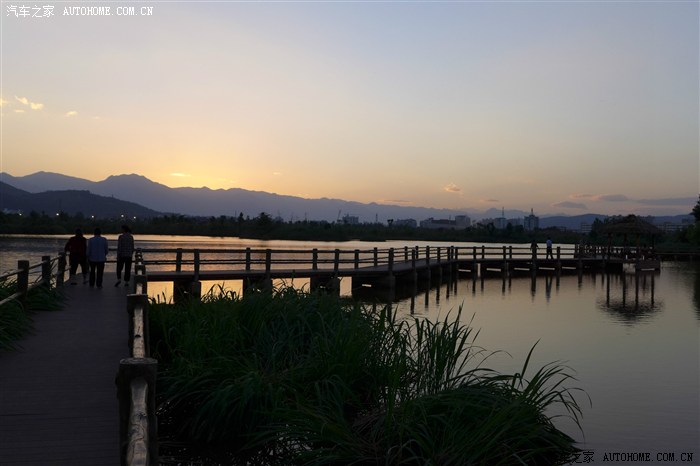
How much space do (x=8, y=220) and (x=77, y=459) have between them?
11334 centimetres

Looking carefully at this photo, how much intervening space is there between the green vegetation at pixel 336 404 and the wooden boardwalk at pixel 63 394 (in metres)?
0.91

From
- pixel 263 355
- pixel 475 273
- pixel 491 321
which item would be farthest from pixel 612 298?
pixel 263 355

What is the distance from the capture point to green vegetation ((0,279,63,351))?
8.92 meters

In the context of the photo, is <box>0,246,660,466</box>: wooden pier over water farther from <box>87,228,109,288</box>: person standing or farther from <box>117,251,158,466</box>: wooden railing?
<box>87,228,109,288</box>: person standing

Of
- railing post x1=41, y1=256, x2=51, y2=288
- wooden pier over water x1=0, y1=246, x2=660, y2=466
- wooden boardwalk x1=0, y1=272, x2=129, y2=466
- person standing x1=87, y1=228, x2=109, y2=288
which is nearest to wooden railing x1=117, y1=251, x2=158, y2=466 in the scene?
wooden pier over water x1=0, y1=246, x2=660, y2=466

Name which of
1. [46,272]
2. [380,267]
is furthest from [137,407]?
[380,267]

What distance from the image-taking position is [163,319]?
32.1 feet

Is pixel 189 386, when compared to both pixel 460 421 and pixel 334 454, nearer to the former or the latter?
pixel 334 454

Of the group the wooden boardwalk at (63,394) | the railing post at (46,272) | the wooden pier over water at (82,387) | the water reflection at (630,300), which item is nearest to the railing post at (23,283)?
the wooden pier over water at (82,387)

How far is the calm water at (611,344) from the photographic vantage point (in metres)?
8.31

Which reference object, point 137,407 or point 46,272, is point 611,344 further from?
point 137,407

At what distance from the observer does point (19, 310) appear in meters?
10.5

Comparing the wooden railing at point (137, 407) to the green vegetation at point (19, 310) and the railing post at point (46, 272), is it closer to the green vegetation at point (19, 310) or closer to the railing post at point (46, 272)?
the green vegetation at point (19, 310)

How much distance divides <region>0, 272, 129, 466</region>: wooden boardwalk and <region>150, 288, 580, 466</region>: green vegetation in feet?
2.98
